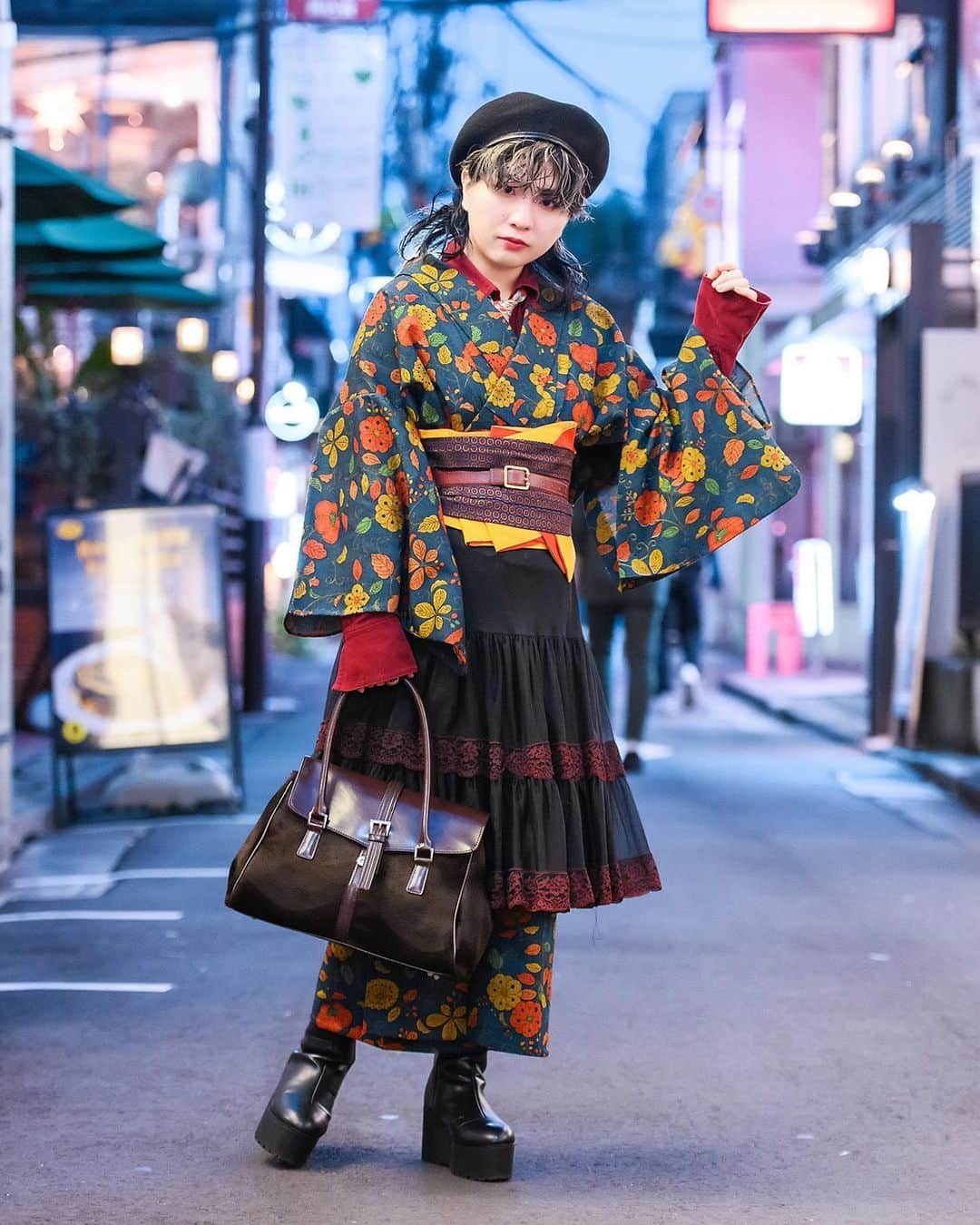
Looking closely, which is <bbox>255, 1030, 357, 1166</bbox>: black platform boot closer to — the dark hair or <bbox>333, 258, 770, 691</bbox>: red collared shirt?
<bbox>333, 258, 770, 691</bbox>: red collared shirt

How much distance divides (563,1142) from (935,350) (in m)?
9.94

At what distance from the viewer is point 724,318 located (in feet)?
11.7

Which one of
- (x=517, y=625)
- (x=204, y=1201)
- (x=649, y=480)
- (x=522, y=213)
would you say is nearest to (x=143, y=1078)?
(x=204, y=1201)

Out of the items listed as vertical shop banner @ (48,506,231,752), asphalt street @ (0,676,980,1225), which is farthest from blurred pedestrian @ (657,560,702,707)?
asphalt street @ (0,676,980,1225)

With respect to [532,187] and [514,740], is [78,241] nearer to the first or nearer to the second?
[532,187]

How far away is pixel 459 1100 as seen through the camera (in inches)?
134

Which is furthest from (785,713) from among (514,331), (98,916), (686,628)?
(514,331)

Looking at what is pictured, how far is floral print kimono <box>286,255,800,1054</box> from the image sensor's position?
132 inches

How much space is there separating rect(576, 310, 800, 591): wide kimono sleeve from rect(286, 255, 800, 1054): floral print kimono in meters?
0.10

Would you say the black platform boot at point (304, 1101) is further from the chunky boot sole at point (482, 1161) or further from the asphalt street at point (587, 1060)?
the chunky boot sole at point (482, 1161)

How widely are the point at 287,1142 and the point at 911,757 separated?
8627 millimetres

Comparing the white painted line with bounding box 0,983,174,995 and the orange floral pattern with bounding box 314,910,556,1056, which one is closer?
the orange floral pattern with bounding box 314,910,556,1056

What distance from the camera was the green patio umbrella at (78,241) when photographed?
11500mm

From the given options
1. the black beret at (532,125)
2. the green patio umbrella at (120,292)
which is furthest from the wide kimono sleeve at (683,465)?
the green patio umbrella at (120,292)
